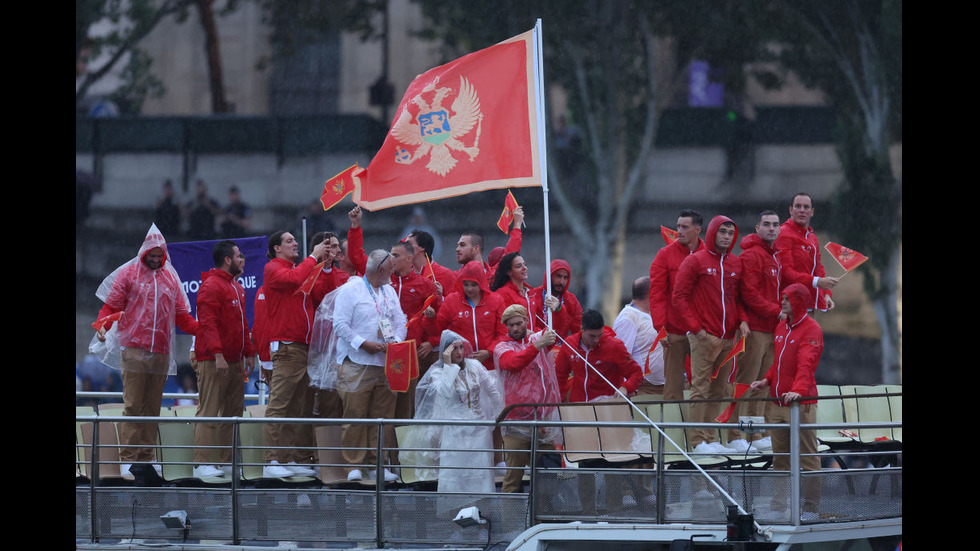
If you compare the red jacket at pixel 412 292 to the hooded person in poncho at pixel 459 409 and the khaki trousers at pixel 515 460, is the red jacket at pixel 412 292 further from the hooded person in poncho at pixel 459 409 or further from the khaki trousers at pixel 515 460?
the khaki trousers at pixel 515 460

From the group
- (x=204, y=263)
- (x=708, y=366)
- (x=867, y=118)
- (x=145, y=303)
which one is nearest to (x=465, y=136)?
(x=708, y=366)

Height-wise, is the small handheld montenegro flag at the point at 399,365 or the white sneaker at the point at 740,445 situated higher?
the small handheld montenegro flag at the point at 399,365

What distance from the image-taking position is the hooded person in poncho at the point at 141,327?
11.6m

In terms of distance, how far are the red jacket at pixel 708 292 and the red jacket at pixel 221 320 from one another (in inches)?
150

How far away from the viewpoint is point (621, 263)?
27594mm

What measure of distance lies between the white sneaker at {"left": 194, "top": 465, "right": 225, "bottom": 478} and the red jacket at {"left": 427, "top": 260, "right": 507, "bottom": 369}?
217 centimetres

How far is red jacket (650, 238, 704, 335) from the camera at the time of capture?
11477 millimetres

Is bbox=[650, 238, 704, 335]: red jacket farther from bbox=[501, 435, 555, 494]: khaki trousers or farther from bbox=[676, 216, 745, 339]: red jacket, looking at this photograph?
bbox=[501, 435, 555, 494]: khaki trousers

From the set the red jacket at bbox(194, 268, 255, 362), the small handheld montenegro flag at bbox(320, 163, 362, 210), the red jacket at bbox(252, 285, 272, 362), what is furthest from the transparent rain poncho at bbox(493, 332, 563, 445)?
the red jacket at bbox(194, 268, 255, 362)

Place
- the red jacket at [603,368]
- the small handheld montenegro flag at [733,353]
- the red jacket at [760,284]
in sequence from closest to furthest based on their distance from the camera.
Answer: the small handheld montenegro flag at [733,353], the red jacket at [603,368], the red jacket at [760,284]

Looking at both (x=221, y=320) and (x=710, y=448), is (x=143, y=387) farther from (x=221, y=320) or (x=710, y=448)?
(x=710, y=448)

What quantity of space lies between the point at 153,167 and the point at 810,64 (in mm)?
14642

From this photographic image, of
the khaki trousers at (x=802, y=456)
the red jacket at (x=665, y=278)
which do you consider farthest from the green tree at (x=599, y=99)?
the khaki trousers at (x=802, y=456)

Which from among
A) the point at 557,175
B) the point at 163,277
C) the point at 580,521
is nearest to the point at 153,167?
the point at 557,175
